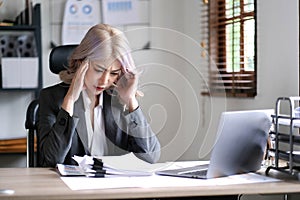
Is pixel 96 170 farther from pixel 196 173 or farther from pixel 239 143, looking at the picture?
pixel 239 143

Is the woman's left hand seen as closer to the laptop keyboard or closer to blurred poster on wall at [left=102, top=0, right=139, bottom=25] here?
the laptop keyboard

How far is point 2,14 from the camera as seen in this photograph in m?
4.18

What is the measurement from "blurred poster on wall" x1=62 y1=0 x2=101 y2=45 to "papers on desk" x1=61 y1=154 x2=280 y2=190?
7.30 ft

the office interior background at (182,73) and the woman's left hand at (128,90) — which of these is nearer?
the office interior background at (182,73)

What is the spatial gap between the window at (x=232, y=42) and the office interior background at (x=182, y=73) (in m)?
Result: 0.08

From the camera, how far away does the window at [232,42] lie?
3369 millimetres

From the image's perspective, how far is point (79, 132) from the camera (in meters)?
2.39

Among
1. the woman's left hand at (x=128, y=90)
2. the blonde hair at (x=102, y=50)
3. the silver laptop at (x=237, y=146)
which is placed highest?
the blonde hair at (x=102, y=50)

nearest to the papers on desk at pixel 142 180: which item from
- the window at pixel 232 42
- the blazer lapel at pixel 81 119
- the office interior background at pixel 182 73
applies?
the office interior background at pixel 182 73

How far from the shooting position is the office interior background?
6.79 feet

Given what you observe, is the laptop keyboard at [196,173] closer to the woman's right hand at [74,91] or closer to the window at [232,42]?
the woman's right hand at [74,91]

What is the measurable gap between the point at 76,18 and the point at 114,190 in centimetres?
266

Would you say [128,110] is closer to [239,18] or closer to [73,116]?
[73,116]

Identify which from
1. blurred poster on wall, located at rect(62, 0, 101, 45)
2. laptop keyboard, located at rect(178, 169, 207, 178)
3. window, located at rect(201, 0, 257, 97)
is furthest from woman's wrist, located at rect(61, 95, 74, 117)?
blurred poster on wall, located at rect(62, 0, 101, 45)
